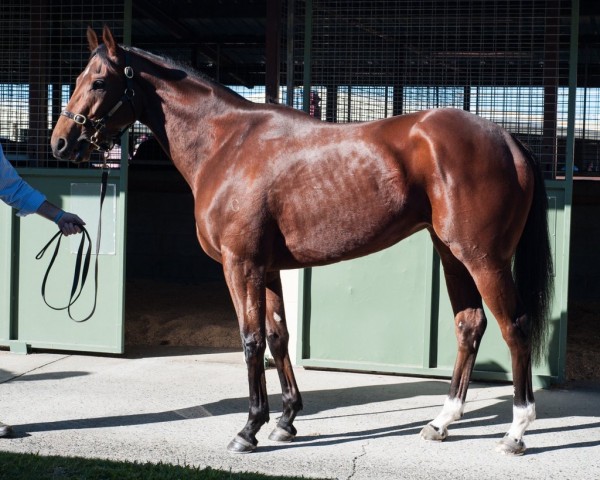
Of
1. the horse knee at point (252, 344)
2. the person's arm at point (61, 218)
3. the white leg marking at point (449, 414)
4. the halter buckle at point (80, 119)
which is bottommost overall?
the white leg marking at point (449, 414)

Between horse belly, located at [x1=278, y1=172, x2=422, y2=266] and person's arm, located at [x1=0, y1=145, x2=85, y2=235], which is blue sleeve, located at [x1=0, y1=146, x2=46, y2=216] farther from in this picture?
horse belly, located at [x1=278, y1=172, x2=422, y2=266]

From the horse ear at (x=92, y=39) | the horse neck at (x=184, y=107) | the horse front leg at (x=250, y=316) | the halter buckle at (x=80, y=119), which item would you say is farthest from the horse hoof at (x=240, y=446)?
the horse ear at (x=92, y=39)

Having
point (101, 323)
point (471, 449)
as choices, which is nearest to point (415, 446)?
point (471, 449)

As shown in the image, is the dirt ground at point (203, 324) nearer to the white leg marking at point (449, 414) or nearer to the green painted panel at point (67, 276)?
the green painted panel at point (67, 276)

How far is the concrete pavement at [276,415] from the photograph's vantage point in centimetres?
393

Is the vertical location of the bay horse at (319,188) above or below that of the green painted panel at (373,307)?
above

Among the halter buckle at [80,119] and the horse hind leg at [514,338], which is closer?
the horse hind leg at [514,338]

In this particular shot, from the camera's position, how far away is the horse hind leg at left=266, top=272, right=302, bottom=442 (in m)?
4.38

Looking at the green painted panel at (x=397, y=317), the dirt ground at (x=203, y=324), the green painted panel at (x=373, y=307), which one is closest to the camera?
the green painted panel at (x=397, y=317)

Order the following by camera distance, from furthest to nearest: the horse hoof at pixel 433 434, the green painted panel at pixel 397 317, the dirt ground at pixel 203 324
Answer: the dirt ground at pixel 203 324, the green painted panel at pixel 397 317, the horse hoof at pixel 433 434

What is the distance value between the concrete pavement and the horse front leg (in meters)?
0.10

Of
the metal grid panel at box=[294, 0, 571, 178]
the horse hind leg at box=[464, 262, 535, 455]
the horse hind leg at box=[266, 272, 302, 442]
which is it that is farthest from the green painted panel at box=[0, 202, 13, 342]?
the horse hind leg at box=[464, 262, 535, 455]

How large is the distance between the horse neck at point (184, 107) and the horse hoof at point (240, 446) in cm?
136

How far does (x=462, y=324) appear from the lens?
4.49 meters
